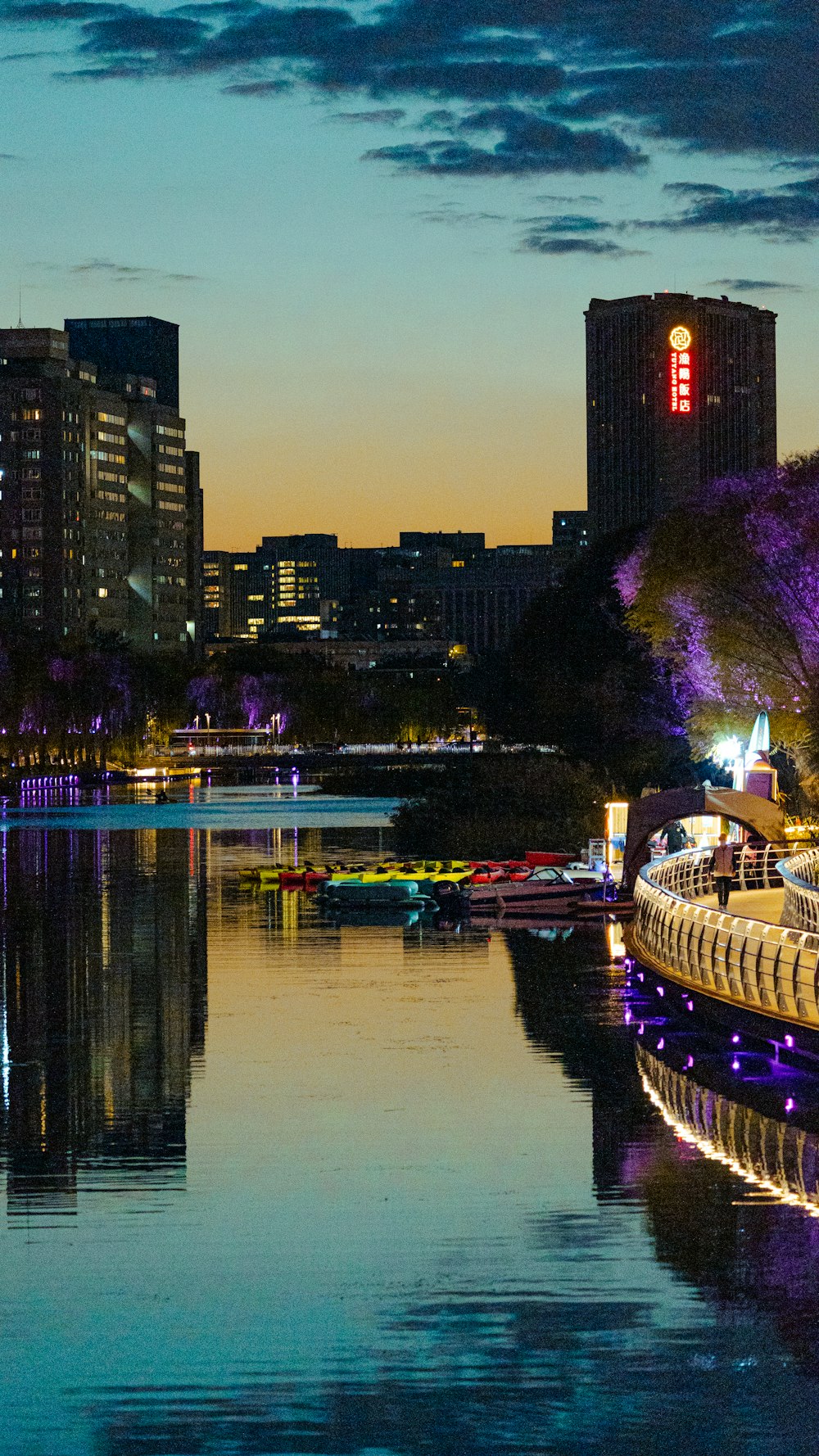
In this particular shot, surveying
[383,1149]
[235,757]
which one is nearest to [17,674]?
[235,757]

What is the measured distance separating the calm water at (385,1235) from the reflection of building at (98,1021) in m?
0.10

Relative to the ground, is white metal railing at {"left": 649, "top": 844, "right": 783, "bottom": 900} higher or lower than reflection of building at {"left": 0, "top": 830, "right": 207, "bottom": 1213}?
higher

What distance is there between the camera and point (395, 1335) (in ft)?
50.9

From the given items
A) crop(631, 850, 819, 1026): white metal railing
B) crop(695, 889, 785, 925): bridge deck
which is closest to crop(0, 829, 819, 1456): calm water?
crop(631, 850, 819, 1026): white metal railing

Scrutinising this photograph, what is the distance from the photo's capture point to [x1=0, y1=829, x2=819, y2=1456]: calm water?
1386 centimetres

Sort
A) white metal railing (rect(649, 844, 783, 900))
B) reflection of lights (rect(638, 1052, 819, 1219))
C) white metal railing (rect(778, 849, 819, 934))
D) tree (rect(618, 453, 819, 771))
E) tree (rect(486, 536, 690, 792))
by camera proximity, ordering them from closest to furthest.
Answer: reflection of lights (rect(638, 1052, 819, 1219)) → white metal railing (rect(778, 849, 819, 934)) → white metal railing (rect(649, 844, 783, 900)) → tree (rect(618, 453, 819, 771)) → tree (rect(486, 536, 690, 792))

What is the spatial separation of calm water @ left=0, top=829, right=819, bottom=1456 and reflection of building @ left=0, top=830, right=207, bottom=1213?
3.8 inches

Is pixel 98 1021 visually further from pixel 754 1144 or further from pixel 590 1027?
pixel 754 1144

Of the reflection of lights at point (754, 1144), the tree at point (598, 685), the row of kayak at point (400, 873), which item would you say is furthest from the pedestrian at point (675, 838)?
the reflection of lights at point (754, 1144)

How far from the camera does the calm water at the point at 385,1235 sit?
45.5ft

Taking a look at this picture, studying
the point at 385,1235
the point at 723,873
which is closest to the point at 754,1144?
the point at 385,1235

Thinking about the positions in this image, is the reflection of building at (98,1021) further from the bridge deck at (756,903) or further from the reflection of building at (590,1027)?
the bridge deck at (756,903)

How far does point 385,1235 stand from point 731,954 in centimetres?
1251

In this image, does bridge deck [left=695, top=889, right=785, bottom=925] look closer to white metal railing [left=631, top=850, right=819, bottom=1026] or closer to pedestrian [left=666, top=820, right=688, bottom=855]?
white metal railing [left=631, top=850, right=819, bottom=1026]
